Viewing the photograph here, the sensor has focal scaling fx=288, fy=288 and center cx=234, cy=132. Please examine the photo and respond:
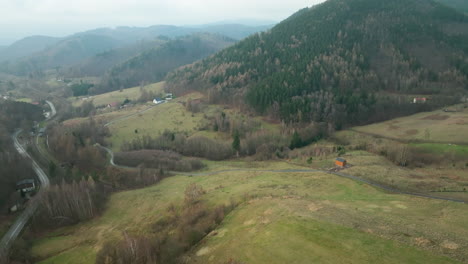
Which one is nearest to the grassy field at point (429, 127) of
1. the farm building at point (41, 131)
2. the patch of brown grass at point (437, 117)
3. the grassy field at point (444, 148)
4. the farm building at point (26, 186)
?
the patch of brown grass at point (437, 117)

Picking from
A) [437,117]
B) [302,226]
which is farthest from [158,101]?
[302,226]

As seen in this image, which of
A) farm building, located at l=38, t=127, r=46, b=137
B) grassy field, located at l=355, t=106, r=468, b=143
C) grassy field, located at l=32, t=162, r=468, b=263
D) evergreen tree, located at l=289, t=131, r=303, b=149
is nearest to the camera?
grassy field, located at l=32, t=162, r=468, b=263

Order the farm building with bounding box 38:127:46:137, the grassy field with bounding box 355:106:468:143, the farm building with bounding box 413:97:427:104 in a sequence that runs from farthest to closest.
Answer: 1. the farm building with bounding box 38:127:46:137
2. the farm building with bounding box 413:97:427:104
3. the grassy field with bounding box 355:106:468:143

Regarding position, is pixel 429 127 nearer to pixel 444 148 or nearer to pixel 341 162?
pixel 444 148

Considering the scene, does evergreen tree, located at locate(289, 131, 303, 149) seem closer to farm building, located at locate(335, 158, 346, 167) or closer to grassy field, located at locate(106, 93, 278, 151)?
grassy field, located at locate(106, 93, 278, 151)

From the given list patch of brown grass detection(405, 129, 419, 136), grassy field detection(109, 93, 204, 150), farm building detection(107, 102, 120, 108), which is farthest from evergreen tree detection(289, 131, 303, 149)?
farm building detection(107, 102, 120, 108)

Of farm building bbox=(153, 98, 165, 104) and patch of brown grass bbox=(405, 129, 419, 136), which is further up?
farm building bbox=(153, 98, 165, 104)
